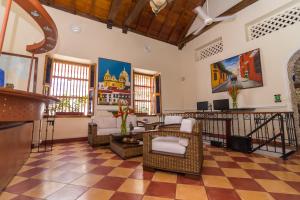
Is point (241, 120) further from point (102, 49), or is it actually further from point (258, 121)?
point (102, 49)

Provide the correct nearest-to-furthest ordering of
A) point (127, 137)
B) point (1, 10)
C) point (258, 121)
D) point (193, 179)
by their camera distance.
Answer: point (193, 179) → point (127, 137) → point (1, 10) → point (258, 121)

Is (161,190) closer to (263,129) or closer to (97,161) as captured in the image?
(97,161)

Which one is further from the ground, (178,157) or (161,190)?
(178,157)

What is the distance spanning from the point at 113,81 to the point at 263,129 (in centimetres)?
522

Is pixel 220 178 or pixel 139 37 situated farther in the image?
pixel 139 37

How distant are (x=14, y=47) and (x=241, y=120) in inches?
284

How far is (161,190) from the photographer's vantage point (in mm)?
1740

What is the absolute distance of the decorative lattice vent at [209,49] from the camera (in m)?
5.98

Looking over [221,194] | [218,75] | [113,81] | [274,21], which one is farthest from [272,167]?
[113,81]

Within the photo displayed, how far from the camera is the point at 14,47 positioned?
4039 millimetres

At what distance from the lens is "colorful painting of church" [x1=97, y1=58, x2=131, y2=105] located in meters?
5.35

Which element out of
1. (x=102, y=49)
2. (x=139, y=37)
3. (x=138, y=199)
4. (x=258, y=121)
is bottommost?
(x=138, y=199)

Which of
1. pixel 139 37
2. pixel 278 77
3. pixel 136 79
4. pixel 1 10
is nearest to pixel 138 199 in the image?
pixel 278 77

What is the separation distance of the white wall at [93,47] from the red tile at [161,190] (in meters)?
3.81
